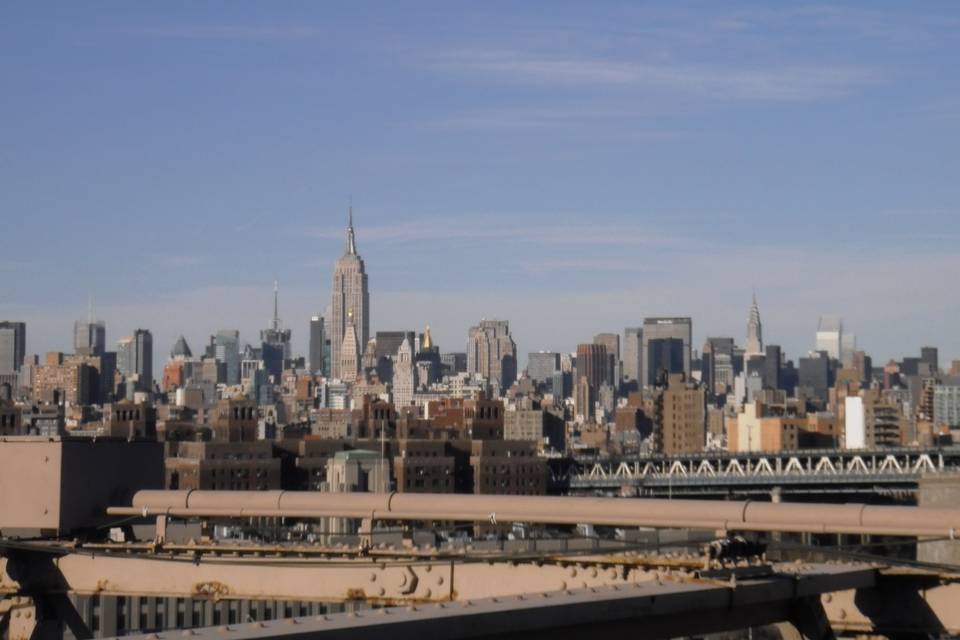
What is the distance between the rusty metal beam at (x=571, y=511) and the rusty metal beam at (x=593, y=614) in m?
0.54

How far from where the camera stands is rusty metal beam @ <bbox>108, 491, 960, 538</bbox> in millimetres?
12070

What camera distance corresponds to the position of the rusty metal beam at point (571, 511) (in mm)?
12070

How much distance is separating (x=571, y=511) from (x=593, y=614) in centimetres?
341

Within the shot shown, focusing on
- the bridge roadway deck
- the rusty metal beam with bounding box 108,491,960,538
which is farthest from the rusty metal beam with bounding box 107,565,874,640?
the bridge roadway deck

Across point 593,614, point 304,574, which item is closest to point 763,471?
point 304,574

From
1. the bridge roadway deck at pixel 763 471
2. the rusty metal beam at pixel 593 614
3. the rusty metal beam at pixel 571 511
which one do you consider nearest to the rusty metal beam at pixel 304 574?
the rusty metal beam at pixel 571 511

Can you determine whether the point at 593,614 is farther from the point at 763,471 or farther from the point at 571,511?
the point at 763,471

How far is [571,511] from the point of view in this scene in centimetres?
1322

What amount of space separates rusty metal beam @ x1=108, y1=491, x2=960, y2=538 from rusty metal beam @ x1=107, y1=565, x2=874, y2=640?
54 cm

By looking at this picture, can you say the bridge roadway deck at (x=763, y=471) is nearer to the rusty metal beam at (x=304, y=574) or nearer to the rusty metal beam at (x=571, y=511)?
the rusty metal beam at (x=571, y=511)

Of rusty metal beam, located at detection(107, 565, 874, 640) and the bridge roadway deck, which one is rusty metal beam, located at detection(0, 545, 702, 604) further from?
the bridge roadway deck

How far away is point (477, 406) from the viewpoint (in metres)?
165

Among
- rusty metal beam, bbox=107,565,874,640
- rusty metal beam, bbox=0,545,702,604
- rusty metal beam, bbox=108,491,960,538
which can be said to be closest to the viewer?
rusty metal beam, bbox=107,565,874,640

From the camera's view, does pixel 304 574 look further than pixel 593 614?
Yes
